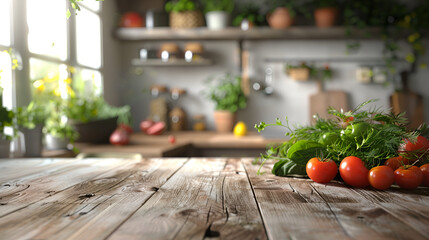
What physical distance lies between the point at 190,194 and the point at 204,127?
9.03 ft

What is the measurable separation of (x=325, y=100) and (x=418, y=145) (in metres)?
2.66

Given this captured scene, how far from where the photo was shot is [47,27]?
8.20 ft

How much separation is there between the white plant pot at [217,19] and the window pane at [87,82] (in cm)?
103

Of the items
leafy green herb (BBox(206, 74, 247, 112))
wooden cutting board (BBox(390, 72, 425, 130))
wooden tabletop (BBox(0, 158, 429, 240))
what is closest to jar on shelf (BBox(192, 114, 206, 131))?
leafy green herb (BBox(206, 74, 247, 112))

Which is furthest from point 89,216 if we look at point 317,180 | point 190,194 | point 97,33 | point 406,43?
point 406,43

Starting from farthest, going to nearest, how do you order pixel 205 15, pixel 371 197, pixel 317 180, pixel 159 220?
pixel 205 15 → pixel 317 180 → pixel 371 197 → pixel 159 220

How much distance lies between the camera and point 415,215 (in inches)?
28.2

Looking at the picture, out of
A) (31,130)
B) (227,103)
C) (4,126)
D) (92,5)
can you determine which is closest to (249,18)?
(227,103)

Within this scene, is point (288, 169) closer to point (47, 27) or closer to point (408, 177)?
point (408, 177)

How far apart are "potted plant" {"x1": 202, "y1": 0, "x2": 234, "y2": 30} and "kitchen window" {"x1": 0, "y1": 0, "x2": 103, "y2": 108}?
35.8 inches

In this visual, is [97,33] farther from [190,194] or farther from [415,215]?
[415,215]

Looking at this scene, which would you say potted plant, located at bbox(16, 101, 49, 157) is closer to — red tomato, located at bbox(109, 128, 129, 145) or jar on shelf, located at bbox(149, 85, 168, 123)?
red tomato, located at bbox(109, 128, 129, 145)

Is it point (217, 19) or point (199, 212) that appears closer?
point (199, 212)

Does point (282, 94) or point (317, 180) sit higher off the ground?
point (282, 94)
